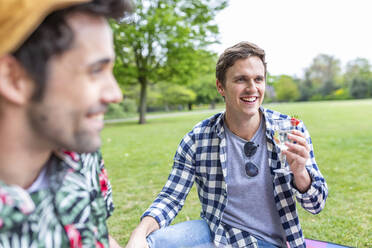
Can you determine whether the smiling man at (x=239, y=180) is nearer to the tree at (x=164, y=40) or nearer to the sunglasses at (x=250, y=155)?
the sunglasses at (x=250, y=155)

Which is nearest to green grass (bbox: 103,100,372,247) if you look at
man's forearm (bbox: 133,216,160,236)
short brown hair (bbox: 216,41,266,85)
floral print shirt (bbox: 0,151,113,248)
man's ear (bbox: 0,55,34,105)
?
short brown hair (bbox: 216,41,266,85)

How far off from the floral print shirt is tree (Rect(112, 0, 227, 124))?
18.6m

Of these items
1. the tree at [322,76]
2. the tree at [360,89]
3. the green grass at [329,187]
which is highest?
the tree at [322,76]

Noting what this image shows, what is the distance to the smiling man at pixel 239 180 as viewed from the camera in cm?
225

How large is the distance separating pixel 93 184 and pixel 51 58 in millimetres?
632

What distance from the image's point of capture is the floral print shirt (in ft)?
3.46

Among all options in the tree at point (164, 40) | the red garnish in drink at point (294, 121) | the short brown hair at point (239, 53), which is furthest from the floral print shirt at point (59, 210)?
the tree at point (164, 40)

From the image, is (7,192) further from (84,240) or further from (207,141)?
(207,141)

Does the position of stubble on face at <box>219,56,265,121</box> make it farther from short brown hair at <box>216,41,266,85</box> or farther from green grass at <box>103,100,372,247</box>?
green grass at <box>103,100,372,247</box>

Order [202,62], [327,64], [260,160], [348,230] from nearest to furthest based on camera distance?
[260,160] → [348,230] → [202,62] → [327,64]

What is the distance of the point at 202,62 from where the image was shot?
2294cm

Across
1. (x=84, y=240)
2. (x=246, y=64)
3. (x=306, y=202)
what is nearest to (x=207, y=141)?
(x=246, y=64)

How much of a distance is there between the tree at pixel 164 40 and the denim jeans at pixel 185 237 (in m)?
17.8

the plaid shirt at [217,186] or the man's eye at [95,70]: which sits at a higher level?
the man's eye at [95,70]
